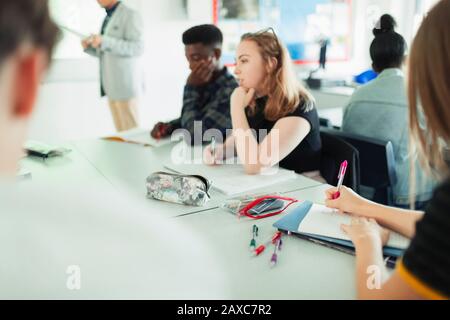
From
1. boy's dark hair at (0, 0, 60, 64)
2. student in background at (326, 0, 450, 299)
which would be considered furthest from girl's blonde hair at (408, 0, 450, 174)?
boy's dark hair at (0, 0, 60, 64)

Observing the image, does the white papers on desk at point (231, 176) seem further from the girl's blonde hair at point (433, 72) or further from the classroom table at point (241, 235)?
the girl's blonde hair at point (433, 72)

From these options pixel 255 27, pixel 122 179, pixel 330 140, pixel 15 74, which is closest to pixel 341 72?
pixel 255 27

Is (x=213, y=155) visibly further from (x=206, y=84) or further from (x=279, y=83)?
(x=206, y=84)

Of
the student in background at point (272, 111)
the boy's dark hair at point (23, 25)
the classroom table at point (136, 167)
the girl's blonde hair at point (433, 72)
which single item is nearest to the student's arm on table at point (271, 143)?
the student in background at point (272, 111)

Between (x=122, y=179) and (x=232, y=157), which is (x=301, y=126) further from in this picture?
(x=122, y=179)

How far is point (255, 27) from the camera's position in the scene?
3.97 metres

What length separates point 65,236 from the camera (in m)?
1.07

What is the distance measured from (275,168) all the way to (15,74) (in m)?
1.29

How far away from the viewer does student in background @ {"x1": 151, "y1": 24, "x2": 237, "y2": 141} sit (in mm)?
2156

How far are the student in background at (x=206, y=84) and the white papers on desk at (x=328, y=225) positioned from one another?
106cm

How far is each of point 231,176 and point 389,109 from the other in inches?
31.7

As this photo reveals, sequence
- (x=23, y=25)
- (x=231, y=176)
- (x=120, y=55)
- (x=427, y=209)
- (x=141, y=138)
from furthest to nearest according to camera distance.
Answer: (x=120, y=55)
(x=141, y=138)
(x=231, y=176)
(x=427, y=209)
(x=23, y=25)

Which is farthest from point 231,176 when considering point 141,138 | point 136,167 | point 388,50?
point 388,50
